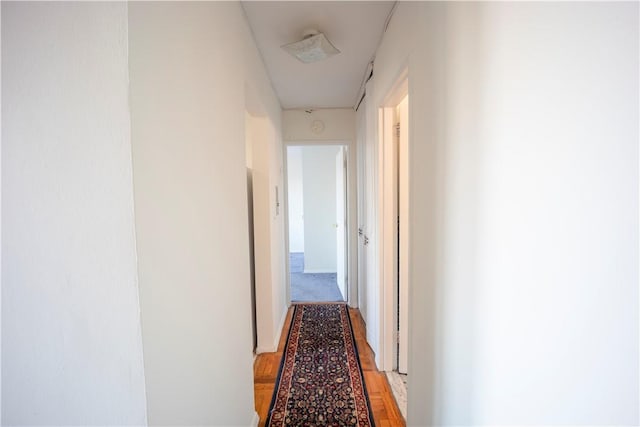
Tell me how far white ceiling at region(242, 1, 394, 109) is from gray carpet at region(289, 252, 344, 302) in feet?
8.56

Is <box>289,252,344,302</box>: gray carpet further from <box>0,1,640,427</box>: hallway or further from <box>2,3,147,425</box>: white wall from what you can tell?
<box>2,3,147,425</box>: white wall

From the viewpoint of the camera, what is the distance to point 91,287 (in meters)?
0.65

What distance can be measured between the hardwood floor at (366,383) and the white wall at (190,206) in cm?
48

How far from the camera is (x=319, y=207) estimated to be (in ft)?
16.5

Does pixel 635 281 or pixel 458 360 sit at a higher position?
pixel 635 281

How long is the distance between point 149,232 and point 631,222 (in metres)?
0.96

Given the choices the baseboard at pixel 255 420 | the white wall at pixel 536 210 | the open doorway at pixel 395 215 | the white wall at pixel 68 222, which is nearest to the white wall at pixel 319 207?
the open doorway at pixel 395 215

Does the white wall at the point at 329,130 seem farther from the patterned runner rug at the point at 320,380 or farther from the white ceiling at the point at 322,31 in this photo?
the patterned runner rug at the point at 320,380

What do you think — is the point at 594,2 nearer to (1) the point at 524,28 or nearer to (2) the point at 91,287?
(1) the point at 524,28

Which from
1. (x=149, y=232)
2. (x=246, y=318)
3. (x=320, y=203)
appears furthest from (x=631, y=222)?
(x=320, y=203)

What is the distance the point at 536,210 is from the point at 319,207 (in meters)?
4.48

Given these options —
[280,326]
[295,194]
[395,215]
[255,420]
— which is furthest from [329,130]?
[295,194]

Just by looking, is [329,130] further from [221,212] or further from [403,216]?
[221,212]

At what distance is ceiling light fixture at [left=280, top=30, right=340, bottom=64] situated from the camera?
1.63 m
